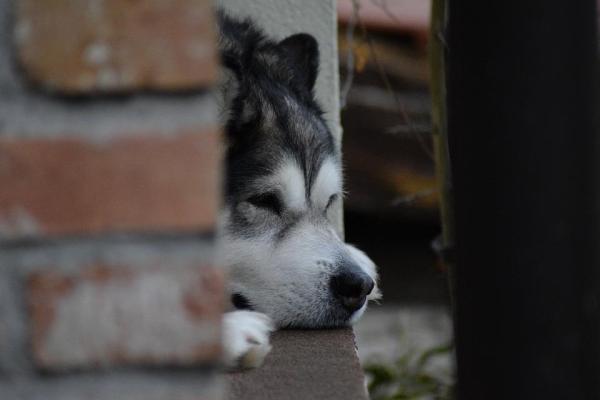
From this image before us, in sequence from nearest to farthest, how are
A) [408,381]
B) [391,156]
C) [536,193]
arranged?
[536,193] → [408,381] → [391,156]

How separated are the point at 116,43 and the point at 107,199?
0.16 meters

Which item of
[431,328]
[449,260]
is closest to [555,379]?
[449,260]

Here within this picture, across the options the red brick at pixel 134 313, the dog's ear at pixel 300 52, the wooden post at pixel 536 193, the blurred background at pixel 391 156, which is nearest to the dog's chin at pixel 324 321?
the dog's ear at pixel 300 52

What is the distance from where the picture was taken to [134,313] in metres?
1.01

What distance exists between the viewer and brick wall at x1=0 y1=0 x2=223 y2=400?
3.26 ft

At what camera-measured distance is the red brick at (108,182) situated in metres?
1.00

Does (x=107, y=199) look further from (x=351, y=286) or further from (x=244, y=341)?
(x=351, y=286)

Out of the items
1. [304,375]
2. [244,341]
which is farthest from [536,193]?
[244,341]

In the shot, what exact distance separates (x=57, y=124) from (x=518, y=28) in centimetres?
55

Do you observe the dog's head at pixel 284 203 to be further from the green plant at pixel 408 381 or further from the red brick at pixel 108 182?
the red brick at pixel 108 182

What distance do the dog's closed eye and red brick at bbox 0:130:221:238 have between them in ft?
5.93

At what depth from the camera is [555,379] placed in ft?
3.84

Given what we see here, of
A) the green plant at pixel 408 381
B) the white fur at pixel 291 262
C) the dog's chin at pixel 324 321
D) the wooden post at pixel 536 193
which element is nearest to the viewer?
the wooden post at pixel 536 193

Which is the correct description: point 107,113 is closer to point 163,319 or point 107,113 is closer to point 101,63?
point 101,63
